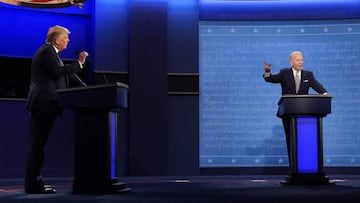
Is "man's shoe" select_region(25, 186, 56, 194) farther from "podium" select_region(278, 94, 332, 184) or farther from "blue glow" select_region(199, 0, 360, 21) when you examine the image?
"blue glow" select_region(199, 0, 360, 21)

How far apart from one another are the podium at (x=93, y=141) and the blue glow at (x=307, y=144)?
1989 millimetres

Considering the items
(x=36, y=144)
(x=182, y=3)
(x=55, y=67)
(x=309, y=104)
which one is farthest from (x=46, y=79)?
(x=182, y=3)

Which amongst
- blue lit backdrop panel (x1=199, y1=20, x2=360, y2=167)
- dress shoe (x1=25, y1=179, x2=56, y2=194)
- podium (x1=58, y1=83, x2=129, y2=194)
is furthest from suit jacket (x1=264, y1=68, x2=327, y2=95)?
dress shoe (x1=25, y1=179, x2=56, y2=194)

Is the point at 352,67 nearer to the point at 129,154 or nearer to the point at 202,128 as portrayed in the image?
the point at 202,128

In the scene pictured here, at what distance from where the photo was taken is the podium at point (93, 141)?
13.3 feet

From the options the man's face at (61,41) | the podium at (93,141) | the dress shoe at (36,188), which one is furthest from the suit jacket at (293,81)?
the dress shoe at (36,188)

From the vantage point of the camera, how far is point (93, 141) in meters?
4.16

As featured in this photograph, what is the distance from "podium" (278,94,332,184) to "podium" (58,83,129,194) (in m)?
1.86

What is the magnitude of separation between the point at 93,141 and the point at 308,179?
224cm

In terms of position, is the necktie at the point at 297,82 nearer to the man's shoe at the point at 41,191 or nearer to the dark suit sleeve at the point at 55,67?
the dark suit sleeve at the point at 55,67

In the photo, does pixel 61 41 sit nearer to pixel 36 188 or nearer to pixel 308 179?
pixel 36 188

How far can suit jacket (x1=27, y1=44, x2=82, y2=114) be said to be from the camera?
402 centimetres

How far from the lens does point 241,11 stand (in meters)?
7.43

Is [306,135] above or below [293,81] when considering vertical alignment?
below
